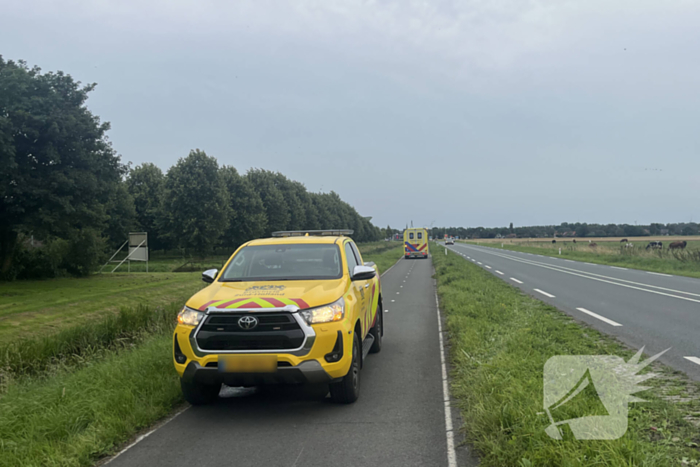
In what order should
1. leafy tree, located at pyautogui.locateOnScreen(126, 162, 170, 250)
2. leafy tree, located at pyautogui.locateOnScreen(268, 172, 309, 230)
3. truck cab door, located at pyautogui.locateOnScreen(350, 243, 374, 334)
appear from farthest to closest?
leafy tree, located at pyautogui.locateOnScreen(268, 172, 309, 230) < leafy tree, located at pyautogui.locateOnScreen(126, 162, 170, 250) < truck cab door, located at pyautogui.locateOnScreen(350, 243, 374, 334)

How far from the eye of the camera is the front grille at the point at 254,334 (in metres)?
4.96

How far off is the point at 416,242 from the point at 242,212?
16.8 metres

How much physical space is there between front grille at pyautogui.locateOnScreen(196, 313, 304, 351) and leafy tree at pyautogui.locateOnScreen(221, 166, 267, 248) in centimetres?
4049

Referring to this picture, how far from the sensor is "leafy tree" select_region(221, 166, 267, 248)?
45.9 m

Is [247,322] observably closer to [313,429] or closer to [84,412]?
[313,429]

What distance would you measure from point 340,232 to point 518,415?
16.3ft

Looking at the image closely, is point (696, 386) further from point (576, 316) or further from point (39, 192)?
point (39, 192)

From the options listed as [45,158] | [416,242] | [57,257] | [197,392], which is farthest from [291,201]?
[197,392]

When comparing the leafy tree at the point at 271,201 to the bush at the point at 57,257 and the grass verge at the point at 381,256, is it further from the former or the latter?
the bush at the point at 57,257

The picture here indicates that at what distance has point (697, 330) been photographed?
29.3 feet

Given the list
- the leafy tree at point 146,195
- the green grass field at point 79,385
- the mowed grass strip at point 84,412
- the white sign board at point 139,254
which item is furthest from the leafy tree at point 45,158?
the leafy tree at point 146,195

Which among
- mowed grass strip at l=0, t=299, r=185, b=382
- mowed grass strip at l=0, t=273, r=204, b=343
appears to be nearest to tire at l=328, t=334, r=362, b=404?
mowed grass strip at l=0, t=299, r=185, b=382

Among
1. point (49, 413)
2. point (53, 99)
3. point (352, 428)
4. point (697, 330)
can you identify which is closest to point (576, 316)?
point (697, 330)

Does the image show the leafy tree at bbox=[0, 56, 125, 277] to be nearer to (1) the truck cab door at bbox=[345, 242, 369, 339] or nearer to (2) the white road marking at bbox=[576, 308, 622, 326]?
(1) the truck cab door at bbox=[345, 242, 369, 339]
